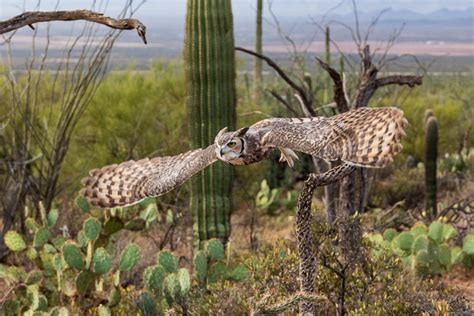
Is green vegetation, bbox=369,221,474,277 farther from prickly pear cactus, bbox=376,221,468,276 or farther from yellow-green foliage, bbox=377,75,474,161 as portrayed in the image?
yellow-green foliage, bbox=377,75,474,161

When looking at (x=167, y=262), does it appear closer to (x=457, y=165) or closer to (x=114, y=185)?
(x=114, y=185)

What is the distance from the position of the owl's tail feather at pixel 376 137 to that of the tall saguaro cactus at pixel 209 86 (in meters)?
3.94

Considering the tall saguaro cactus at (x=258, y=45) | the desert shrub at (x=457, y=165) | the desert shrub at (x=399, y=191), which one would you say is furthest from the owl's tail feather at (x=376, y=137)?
the tall saguaro cactus at (x=258, y=45)

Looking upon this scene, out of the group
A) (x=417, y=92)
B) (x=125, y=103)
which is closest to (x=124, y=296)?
(x=125, y=103)

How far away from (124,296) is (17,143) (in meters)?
3.72

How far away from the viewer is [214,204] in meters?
8.03

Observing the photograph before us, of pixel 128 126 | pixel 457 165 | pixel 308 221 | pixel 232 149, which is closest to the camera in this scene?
pixel 232 149

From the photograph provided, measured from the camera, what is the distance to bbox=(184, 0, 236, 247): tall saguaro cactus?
7.84 meters

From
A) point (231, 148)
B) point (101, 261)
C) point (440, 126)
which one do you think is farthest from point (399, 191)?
point (231, 148)

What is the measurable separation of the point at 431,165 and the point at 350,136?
6.63 metres

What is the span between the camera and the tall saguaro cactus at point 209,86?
7.84 m

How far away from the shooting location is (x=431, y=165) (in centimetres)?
1030

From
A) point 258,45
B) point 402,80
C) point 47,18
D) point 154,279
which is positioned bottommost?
point 154,279

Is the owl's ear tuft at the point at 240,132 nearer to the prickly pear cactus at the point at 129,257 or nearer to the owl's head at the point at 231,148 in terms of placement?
the owl's head at the point at 231,148
